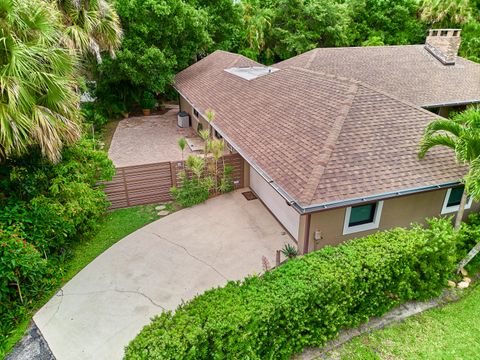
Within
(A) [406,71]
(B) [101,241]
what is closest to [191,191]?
(B) [101,241]

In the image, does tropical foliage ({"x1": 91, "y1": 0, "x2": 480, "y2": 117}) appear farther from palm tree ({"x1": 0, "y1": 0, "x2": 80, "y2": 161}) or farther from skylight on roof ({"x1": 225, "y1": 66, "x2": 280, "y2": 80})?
palm tree ({"x1": 0, "y1": 0, "x2": 80, "y2": 161})

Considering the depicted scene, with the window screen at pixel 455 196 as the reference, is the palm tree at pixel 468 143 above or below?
above

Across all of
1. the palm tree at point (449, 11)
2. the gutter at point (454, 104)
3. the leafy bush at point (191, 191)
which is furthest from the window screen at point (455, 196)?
the palm tree at point (449, 11)

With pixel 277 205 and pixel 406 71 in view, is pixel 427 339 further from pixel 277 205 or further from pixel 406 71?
pixel 406 71

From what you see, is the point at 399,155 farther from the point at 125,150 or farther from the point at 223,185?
the point at 125,150

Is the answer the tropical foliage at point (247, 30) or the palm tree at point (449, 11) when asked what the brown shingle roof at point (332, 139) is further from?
the palm tree at point (449, 11)

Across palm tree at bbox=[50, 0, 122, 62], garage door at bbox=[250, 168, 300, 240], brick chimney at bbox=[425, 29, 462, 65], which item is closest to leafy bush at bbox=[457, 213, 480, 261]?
garage door at bbox=[250, 168, 300, 240]
